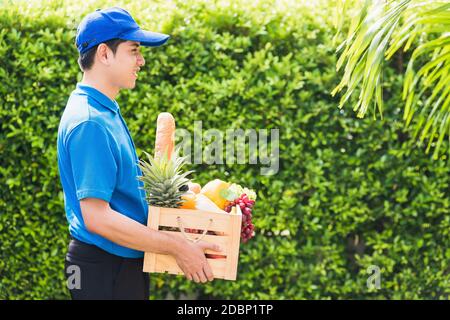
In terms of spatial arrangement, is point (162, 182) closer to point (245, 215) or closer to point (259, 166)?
point (245, 215)

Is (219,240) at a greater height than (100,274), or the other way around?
(219,240)

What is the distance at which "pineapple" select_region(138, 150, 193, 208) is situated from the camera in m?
2.79

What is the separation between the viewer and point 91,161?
8.70 feet

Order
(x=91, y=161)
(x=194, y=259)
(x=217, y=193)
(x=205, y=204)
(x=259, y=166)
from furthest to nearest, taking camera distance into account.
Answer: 1. (x=259, y=166)
2. (x=217, y=193)
3. (x=205, y=204)
4. (x=194, y=259)
5. (x=91, y=161)

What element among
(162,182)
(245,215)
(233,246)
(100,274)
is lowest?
(100,274)

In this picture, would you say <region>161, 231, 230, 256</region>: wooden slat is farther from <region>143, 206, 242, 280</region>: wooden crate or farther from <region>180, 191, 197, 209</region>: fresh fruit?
<region>180, 191, 197, 209</region>: fresh fruit

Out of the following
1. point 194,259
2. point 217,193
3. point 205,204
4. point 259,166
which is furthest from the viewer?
point 259,166

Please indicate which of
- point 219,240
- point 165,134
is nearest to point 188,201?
point 219,240

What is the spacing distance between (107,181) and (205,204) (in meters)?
0.44

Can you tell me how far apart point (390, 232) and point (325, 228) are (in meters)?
0.44

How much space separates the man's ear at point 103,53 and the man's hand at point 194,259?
76 centimetres

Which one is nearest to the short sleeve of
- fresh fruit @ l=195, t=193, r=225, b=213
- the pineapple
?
the pineapple

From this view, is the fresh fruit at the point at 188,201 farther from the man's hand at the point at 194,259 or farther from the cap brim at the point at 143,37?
the cap brim at the point at 143,37
